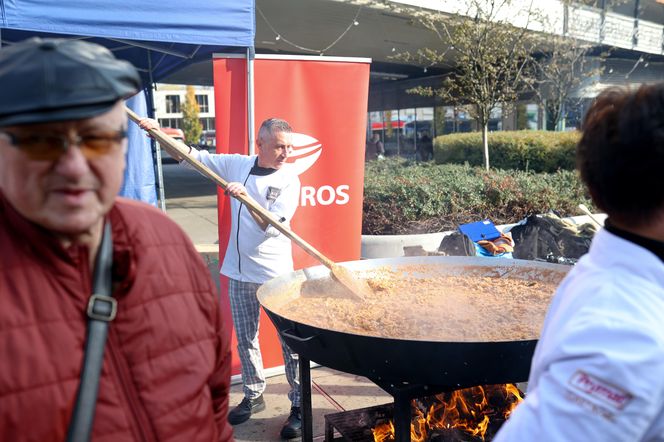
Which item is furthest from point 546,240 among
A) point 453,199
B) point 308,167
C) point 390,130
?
point 390,130

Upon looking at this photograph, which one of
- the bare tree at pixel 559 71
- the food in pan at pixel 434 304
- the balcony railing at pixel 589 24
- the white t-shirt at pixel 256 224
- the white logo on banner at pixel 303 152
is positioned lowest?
the food in pan at pixel 434 304

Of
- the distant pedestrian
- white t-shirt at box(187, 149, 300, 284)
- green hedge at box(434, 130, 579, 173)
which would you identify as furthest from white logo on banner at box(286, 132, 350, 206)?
the distant pedestrian

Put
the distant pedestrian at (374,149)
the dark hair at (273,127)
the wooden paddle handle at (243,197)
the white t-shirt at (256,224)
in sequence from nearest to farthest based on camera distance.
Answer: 1. the wooden paddle handle at (243,197)
2. the dark hair at (273,127)
3. the white t-shirt at (256,224)
4. the distant pedestrian at (374,149)

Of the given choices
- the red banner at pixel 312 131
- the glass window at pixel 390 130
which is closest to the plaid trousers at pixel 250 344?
the red banner at pixel 312 131

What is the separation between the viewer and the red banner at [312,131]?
4.27 metres

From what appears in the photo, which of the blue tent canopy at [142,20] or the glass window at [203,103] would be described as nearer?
the blue tent canopy at [142,20]

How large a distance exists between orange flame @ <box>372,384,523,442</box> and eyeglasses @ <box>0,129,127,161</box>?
2476 mm

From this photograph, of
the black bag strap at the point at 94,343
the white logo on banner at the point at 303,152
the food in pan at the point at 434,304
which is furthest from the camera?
the white logo on banner at the point at 303,152

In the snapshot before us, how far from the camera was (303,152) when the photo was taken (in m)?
4.48

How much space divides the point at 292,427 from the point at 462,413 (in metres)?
1.16

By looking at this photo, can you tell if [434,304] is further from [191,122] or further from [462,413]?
[191,122]

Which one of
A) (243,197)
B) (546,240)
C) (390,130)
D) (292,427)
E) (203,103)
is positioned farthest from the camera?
(203,103)

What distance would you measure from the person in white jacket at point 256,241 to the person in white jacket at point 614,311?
266cm

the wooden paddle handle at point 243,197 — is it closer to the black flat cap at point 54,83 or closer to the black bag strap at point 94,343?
the black bag strap at point 94,343
